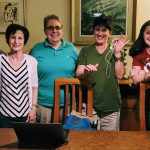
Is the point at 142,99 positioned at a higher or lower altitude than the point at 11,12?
lower

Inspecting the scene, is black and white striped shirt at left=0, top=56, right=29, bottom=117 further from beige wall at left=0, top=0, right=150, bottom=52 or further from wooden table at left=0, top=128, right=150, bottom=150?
beige wall at left=0, top=0, right=150, bottom=52

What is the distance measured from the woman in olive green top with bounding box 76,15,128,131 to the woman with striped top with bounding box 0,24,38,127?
Result: 37 cm

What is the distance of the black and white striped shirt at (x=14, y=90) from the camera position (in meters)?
2.15

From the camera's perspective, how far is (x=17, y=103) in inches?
85.2

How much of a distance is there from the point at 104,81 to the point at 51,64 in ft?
1.41

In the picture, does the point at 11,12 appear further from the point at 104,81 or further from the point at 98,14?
the point at 104,81

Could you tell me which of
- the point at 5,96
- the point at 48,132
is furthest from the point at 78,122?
the point at 5,96

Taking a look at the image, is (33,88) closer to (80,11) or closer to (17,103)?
(17,103)

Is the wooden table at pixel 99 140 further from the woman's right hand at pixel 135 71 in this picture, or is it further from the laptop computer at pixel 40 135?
the woman's right hand at pixel 135 71

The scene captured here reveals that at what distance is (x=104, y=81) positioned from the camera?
2.28m

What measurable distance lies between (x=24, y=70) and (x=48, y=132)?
734 mm

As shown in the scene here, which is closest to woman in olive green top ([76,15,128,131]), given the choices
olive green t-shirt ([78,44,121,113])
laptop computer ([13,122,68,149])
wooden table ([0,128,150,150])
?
olive green t-shirt ([78,44,121,113])

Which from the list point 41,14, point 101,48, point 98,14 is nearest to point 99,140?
point 101,48

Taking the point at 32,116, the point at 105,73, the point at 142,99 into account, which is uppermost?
the point at 105,73
